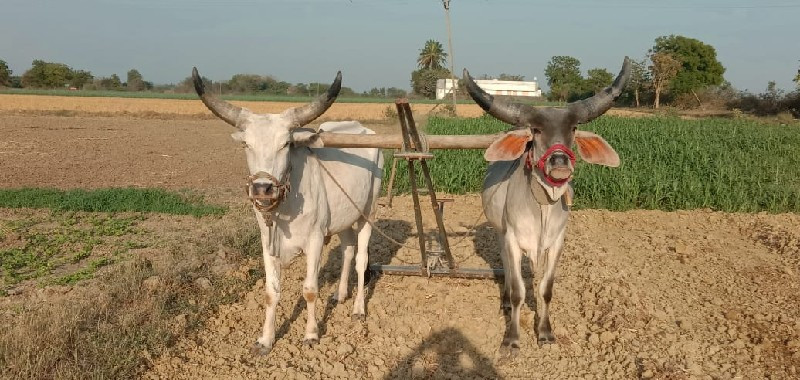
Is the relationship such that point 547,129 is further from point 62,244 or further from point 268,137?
point 62,244

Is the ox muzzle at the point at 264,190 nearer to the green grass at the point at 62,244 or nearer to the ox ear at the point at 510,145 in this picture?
the ox ear at the point at 510,145

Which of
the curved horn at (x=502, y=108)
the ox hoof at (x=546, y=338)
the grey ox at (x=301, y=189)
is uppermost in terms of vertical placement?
the curved horn at (x=502, y=108)

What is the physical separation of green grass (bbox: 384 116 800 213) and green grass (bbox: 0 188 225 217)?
4394 millimetres

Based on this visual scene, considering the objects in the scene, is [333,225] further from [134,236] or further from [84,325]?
[134,236]

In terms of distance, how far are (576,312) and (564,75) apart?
8721 centimetres

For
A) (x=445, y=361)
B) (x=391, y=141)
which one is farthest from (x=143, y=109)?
(x=445, y=361)

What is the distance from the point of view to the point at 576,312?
19.7 ft

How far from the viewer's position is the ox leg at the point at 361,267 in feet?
19.6

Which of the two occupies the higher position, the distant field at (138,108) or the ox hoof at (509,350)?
the distant field at (138,108)

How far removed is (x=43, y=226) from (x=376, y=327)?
6567 millimetres

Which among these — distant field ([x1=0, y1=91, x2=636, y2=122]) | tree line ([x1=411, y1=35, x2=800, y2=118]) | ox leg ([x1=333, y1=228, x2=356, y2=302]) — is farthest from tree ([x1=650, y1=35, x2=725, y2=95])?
ox leg ([x1=333, y1=228, x2=356, y2=302])

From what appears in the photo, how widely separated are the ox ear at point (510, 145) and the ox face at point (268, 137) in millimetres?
1316

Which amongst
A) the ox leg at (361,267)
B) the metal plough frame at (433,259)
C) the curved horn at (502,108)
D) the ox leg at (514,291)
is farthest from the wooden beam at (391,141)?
the ox leg at (361,267)

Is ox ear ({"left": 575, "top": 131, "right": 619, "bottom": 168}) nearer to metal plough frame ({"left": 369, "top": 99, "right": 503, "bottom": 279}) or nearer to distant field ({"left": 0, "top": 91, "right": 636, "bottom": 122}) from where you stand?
metal plough frame ({"left": 369, "top": 99, "right": 503, "bottom": 279})
